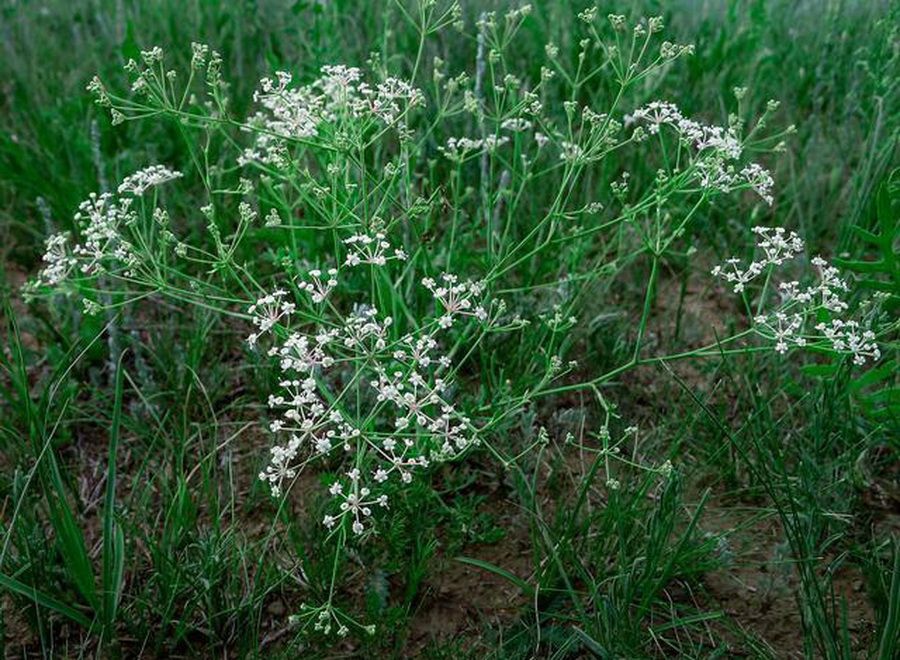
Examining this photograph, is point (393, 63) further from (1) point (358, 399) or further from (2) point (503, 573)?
(2) point (503, 573)

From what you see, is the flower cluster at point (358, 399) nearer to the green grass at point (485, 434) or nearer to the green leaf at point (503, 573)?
the green grass at point (485, 434)

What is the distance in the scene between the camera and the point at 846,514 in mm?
2078

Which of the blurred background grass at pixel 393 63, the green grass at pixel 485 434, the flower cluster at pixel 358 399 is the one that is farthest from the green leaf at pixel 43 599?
the blurred background grass at pixel 393 63

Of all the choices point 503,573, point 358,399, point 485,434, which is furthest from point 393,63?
point 503,573

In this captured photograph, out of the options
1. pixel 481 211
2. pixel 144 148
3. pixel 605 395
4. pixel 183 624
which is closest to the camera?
pixel 183 624

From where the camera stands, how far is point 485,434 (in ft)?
6.78

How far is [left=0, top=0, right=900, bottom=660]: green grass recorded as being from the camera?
1.93 metres

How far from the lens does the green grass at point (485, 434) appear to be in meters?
1.93

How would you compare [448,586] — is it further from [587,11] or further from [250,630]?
[587,11]

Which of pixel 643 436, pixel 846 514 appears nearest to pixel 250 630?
pixel 643 436

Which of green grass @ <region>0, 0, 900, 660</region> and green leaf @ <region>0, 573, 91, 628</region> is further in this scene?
green grass @ <region>0, 0, 900, 660</region>

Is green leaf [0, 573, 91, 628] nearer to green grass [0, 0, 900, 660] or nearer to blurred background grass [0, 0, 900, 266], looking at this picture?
green grass [0, 0, 900, 660]

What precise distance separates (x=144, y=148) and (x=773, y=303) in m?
2.25

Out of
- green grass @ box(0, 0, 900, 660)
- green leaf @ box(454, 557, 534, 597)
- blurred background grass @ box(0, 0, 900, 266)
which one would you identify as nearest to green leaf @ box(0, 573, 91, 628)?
green grass @ box(0, 0, 900, 660)
